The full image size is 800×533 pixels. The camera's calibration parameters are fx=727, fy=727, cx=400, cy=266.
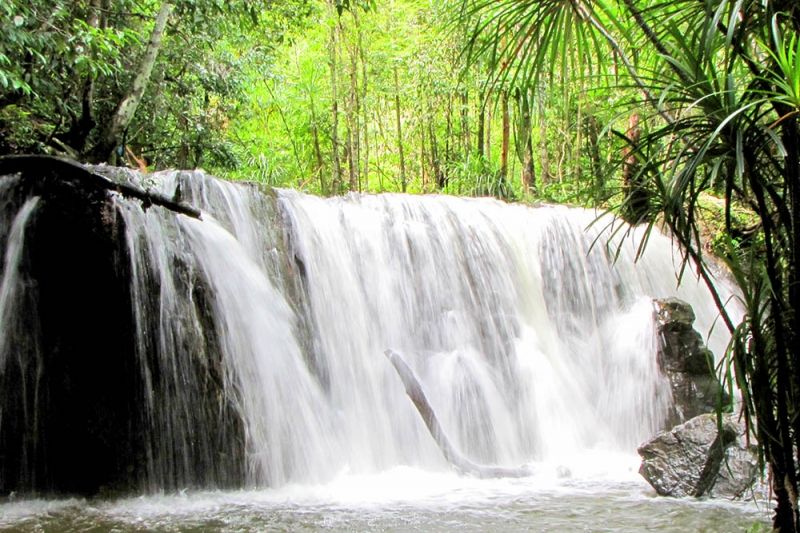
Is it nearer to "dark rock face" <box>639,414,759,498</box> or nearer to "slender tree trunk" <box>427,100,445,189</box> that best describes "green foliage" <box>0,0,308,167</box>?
"dark rock face" <box>639,414,759,498</box>

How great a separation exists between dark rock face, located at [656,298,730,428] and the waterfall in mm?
150

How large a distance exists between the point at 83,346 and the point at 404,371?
262cm

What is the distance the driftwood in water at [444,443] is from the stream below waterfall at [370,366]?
0.49 feet

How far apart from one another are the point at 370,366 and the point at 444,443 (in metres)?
1.38

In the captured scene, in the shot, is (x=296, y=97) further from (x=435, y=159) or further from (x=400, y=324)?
(x=400, y=324)

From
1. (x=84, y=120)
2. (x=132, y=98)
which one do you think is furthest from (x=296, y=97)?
(x=84, y=120)

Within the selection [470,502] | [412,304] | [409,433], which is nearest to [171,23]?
[412,304]

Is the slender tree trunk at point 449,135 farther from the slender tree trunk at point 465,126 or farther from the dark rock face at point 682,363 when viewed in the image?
the dark rock face at point 682,363

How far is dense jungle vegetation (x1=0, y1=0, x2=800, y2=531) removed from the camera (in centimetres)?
264

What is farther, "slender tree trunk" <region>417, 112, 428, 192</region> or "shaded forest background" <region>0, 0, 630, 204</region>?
"slender tree trunk" <region>417, 112, 428, 192</region>

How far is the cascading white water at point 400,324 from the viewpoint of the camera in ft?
19.6

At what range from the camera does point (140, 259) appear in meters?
5.58

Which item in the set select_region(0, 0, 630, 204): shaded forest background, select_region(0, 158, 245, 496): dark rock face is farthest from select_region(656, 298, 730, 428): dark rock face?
select_region(0, 158, 245, 496): dark rock face

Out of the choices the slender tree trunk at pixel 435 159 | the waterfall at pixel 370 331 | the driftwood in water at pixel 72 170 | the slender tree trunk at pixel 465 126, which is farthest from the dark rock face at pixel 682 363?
the slender tree trunk at pixel 435 159
